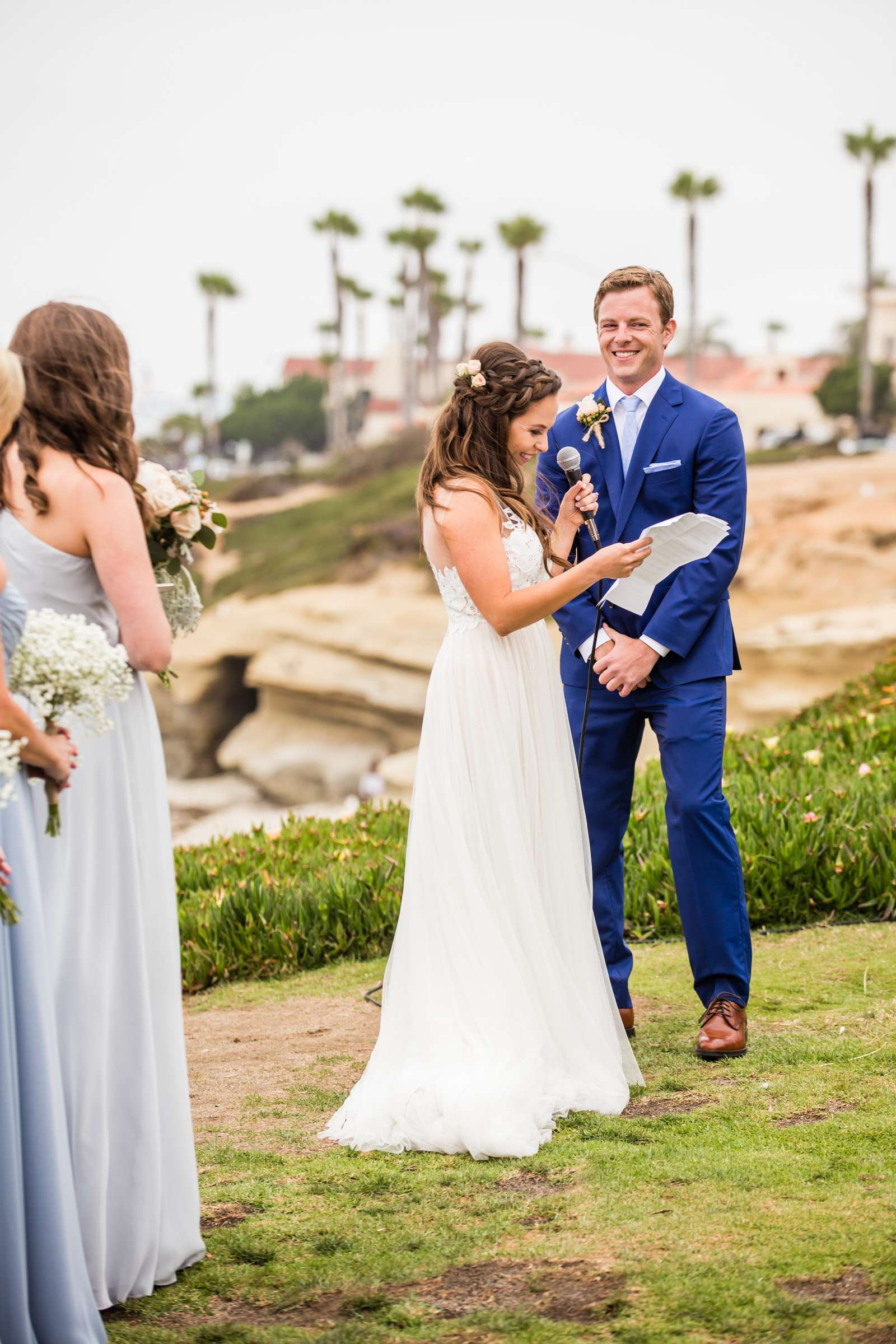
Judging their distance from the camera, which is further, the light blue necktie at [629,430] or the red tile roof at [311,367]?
the red tile roof at [311,367]

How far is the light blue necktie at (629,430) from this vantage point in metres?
4.82

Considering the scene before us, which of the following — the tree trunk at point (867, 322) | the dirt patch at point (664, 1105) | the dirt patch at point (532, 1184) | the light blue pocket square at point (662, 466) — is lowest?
the dirt patch at point (664, 1105)

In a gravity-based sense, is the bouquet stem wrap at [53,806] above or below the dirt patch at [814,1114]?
above

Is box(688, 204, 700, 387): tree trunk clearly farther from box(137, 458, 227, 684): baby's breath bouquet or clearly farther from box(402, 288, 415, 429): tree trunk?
box(137, 458, 227, 684): baby's breath bouquet

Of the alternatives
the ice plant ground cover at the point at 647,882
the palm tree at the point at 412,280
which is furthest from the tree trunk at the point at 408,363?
the ice plant ground cover at the point at 647,882

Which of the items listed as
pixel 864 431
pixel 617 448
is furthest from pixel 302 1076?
pixel 864 431

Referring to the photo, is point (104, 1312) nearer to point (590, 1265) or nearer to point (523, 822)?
point (590, 1265)

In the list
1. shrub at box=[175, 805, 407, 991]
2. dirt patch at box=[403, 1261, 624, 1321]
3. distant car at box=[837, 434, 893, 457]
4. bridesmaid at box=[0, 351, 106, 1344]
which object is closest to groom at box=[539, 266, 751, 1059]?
dirt patch at box=[403, 1261, 624, 1321]

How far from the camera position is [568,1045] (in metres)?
4.16

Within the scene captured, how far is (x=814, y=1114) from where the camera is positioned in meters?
3.91

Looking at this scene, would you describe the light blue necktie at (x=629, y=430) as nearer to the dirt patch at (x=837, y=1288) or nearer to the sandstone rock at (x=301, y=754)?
the dirt patch at (x=837, y=1288)

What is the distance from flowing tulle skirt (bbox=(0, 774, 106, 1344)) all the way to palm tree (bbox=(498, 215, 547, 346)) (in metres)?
41.5

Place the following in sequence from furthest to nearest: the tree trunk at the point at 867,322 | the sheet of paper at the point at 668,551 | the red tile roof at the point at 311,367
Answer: the red tile roof at the point at 311,367, the tree trunk at the point at 867,322, the sheet of paper at the point at 668,551

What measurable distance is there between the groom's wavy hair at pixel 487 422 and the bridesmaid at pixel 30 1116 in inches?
→ 72.1
